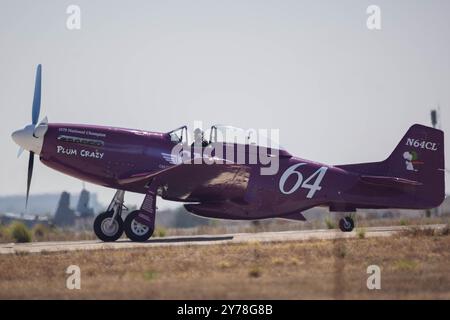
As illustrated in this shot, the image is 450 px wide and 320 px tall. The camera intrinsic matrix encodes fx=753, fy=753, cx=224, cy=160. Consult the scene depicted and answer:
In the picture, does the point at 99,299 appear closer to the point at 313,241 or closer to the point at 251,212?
the point at 313,241

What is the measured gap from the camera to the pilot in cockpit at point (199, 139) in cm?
1750

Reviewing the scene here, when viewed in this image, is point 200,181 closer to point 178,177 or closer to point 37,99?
point 178,177

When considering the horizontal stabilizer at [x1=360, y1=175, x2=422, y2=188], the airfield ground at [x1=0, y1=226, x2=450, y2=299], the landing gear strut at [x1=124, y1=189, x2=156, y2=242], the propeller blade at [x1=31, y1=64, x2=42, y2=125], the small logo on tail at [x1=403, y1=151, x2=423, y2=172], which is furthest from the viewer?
the small logo on tail at [x1=403, y1=151, x2=423, y2=172]

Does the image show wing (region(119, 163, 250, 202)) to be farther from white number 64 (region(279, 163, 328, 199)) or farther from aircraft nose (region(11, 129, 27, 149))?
aircraft nose (region(11, 129, 27, 149))

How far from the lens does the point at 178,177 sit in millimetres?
16844

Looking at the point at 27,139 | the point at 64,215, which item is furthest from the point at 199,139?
the point at 64,215

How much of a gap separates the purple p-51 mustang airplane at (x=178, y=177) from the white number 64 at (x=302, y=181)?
25mm

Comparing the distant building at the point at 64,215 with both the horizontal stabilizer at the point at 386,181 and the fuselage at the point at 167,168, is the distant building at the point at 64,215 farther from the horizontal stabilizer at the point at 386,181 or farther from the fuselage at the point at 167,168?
the horizontal stabilizer at the point at 386,181

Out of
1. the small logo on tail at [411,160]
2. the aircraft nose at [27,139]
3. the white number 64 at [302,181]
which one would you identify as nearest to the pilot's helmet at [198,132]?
the white number 64 at [302,181]

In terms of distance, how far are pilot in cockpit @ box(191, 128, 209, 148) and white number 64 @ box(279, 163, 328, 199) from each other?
226 cm

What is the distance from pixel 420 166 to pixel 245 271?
10026mm

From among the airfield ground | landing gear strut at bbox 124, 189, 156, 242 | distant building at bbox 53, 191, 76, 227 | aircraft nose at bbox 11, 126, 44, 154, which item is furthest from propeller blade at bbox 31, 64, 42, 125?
distant building at bbox 53, 191, 76, 227

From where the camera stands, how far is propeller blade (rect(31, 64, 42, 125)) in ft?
58.6

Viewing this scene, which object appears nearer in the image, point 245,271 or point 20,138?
point 245,271
